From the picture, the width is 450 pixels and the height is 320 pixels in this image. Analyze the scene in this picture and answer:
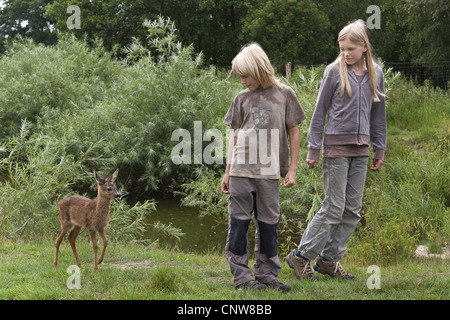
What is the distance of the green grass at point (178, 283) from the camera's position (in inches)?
182

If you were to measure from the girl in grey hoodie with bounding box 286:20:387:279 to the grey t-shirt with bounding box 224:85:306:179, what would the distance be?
0.32 m

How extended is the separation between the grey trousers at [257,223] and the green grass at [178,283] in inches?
8.8

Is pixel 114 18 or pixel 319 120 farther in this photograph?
pixel 114 18

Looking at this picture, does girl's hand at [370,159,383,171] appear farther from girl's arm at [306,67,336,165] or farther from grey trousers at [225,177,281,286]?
grey trousers at [225,177,281,286]

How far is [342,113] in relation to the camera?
4.96 meters

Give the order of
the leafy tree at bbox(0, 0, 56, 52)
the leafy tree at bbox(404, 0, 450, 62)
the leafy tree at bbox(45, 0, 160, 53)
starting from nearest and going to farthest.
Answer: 1. the leafy tree at bbox(404, 0, 450, 62)
2. the leafy tree at bbox(45, 0, 160, 53)
3. the leafy tree at bbox(0, 0, 56, 52)

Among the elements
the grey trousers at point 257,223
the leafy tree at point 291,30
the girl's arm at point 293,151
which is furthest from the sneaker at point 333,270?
the leafy tree at point 291,30

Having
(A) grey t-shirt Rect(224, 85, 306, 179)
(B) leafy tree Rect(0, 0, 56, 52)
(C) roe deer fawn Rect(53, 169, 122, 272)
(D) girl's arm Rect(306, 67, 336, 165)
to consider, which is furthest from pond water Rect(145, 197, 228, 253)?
(B) leafy tree Rect(0, 0, 56, 52)

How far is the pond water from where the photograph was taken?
9995 mm

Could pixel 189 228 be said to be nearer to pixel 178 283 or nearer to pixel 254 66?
pixel 178 283

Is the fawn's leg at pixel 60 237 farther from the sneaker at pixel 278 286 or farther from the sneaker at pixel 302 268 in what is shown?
the sneaker at pixel 302 268

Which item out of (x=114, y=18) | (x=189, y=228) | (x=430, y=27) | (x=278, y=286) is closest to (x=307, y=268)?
(x=278, y=286)

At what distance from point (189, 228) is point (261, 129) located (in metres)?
6.74
